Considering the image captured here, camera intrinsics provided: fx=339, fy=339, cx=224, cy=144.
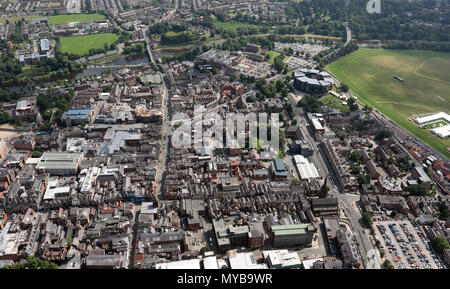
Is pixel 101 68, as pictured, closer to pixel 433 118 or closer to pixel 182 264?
pixel 182 264

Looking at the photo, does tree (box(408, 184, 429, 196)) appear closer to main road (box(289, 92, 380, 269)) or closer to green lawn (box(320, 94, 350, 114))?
main road (box(289, 92, 380, 269))

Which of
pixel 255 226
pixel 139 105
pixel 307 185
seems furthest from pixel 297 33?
pixel 255 226

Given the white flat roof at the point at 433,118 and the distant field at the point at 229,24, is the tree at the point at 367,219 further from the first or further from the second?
the distant field at the point at 229,24

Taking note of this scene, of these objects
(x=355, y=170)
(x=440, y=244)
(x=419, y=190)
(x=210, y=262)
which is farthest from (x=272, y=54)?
(x=210, y=262)

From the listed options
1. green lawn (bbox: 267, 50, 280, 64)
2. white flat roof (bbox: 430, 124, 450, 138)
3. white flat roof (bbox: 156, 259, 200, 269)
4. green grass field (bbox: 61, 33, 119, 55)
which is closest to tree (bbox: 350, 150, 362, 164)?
white flat roof (bbox: 430, 124, 450, 138)

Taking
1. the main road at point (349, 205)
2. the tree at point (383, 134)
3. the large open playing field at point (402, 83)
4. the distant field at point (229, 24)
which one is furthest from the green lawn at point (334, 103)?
the distant field at point (229, 24)
